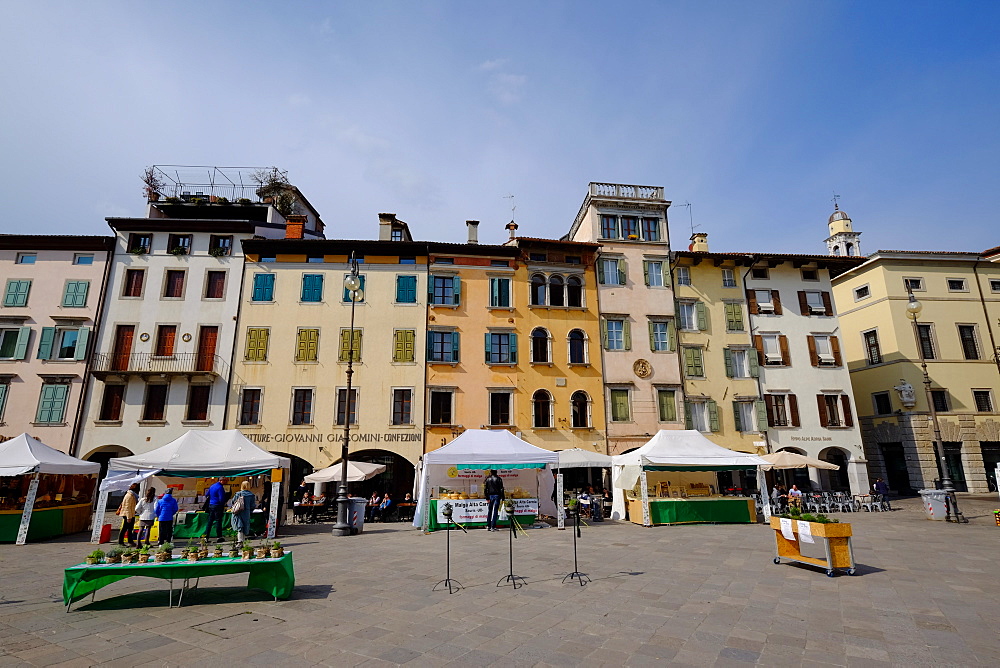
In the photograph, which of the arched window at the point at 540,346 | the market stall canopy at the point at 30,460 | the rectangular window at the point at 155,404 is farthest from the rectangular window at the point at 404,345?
the market stall canopy at the point at 30,460

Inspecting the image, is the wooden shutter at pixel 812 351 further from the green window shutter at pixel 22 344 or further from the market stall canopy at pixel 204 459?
the green window shutter at pixel 22 344

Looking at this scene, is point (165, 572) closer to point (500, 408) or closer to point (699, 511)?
point (699, 511)

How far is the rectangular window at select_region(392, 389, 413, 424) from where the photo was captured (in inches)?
930

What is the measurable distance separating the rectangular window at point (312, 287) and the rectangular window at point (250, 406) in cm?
489

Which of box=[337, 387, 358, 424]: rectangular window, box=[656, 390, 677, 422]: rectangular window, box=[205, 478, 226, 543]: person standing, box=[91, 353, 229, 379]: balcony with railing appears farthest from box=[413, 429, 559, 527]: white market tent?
box=[91, 353, 229, 379]: balcony with railing

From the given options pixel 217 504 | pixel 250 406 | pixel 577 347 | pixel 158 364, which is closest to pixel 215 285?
pixel 158 364

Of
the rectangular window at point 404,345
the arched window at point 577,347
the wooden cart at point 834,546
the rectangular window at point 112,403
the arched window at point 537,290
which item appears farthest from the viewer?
the arched window at point 537,290

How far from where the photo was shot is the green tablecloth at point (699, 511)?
17.5 metres

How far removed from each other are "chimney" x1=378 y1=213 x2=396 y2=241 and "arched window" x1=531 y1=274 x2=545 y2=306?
318 inches

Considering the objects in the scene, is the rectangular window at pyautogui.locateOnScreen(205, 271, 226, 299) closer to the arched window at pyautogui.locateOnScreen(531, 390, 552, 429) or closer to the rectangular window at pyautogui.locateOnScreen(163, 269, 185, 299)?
the rectangular window at pyautogui.locateOnScreen(163, 269, 185, 299)

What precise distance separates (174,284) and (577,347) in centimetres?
1997

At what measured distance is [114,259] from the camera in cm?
2442

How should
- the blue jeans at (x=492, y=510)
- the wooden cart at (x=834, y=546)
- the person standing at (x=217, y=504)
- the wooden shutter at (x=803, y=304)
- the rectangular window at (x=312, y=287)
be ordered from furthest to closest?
the wooden shutter at (x=803, y=304) → the rectangular window at (x=312, y=287) → the blue jeans at (x=492, y=510) → the person standing at (x=217, y=504) → the wooden cart at (x=834, y=546)

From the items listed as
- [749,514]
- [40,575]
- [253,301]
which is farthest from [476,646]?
[253,301]
